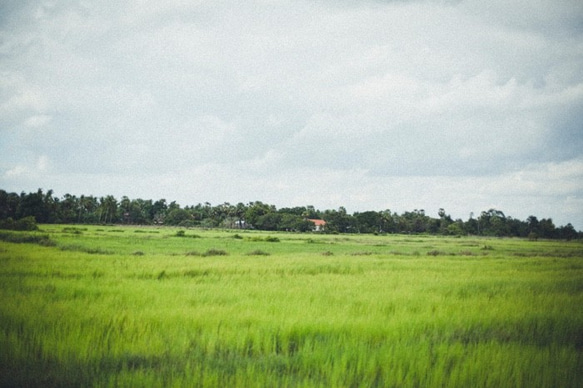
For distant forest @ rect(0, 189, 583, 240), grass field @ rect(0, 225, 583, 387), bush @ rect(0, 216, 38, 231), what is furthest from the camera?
distant forest @ rect(0, 189, 583, 240)

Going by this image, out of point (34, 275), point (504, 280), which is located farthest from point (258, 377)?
point (504, 280)

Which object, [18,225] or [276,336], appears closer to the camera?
[276,336]

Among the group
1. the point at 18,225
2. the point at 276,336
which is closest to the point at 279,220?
the point at 18,225

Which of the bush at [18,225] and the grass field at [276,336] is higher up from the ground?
the grass field at [276,336]

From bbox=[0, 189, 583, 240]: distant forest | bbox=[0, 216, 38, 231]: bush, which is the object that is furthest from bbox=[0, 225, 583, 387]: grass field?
bbox=[0, 189, 583, 240]: distant forest

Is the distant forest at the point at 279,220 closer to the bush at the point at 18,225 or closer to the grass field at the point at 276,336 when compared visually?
the bush at the point at 18,225

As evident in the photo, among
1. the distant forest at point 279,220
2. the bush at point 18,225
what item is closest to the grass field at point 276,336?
the bush at point 18,225

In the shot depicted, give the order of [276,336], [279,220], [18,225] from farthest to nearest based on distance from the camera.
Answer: [279,220], [18,225], [276,336]

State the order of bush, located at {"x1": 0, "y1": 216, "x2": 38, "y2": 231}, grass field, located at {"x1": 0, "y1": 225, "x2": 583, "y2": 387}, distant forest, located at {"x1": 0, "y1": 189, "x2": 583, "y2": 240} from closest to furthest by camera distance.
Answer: grass field, located at {"x1": 0, "y1": 225, "x2": 583, "y2": 387} < bush, located at {"x1": 0, "y1": 216, "x2": 38, "y2": 231} < distant forest, located at {"x1": 0, "y1": 189, "x2": 583, "y2": 240}

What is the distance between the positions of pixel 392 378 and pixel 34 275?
9899 mm

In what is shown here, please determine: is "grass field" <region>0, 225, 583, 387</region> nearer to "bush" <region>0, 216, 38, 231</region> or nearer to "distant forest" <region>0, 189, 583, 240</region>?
"bush" <region>0, 216, 38, 231</region>

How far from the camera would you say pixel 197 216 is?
108812 millimetres

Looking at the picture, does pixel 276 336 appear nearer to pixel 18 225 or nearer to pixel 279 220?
pixel 18 225

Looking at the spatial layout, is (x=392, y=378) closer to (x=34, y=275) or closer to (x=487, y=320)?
(x=487, y=320)
